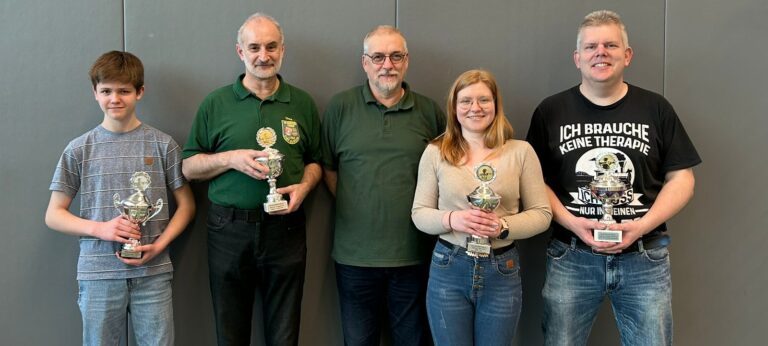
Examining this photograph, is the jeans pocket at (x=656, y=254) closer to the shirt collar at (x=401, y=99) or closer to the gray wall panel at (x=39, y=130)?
the shirt collar at (x=401, y=99)

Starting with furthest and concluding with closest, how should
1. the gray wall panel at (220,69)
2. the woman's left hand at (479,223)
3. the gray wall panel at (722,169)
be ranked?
the gray wall panel at (722,169)
the gray wall panel at (220,69)
the woman's left hand at (479,223)

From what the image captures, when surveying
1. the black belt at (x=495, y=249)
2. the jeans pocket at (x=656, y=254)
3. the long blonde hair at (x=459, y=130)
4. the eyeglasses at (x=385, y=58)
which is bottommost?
the jeans pocket at (x=656, y=254)

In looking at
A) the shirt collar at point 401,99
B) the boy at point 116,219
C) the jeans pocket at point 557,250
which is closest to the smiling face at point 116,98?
the boy at point 116,219

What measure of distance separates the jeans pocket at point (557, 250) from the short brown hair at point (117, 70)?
84.9 inches

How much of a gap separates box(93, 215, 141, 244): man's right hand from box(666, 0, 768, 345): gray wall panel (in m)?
2.93

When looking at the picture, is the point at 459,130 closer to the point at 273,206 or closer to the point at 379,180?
the point at 379,180

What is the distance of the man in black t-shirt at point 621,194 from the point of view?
2.34 m

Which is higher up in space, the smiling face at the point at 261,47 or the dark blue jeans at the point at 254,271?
the smiling face at the point at 261,47

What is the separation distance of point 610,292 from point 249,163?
176 cm

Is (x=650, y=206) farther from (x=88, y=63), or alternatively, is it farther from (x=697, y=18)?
(x=88, y=63)

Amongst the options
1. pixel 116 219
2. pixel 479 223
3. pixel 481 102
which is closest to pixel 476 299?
pixel 479 223

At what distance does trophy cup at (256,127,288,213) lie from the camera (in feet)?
7.79

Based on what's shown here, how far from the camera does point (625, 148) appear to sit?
2.38 meters

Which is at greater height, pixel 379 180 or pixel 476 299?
pixel 379 180
